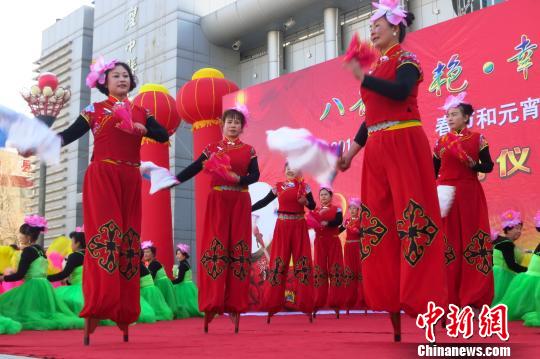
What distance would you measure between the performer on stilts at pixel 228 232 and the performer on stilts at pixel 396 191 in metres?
1.78

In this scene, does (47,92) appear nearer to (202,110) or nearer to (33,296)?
(202,110)

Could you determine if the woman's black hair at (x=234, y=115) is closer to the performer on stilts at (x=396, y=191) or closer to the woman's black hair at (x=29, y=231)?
the performer on stilts at (x=396, y=191)

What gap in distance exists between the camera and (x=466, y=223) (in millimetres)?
4441

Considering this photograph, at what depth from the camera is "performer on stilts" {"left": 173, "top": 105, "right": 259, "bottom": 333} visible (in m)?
4.61

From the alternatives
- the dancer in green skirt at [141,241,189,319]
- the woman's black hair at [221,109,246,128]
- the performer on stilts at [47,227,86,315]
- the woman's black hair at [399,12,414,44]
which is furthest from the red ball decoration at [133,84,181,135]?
the woman's black hair at [399,12,414,44]

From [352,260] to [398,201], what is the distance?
5613 mm

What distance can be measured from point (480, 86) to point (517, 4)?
0.94m

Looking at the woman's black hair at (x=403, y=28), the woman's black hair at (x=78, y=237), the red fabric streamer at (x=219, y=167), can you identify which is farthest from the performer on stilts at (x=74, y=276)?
the woman's black hair at (x=403, y=28)

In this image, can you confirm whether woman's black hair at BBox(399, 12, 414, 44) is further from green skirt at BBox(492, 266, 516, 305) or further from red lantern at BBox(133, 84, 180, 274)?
red lantern at BBox(133, 84, 180, 274)

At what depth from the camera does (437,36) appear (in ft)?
25.1

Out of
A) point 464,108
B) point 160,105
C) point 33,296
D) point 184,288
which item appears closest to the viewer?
point 464,108

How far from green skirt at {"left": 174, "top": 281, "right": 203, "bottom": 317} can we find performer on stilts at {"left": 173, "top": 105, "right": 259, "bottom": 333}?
3754 mm

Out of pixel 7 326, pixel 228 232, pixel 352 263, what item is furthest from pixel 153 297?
pixel 228 232

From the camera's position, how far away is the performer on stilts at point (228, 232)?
15.1ft
